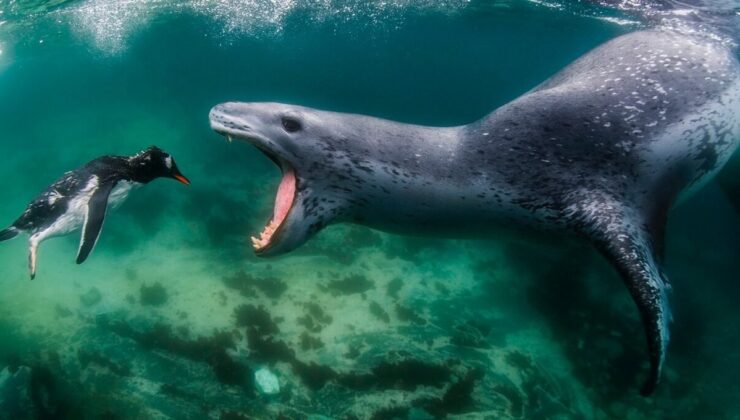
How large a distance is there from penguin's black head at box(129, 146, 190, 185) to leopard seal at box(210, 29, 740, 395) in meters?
2.09

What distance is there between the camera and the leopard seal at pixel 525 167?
2.80 metres

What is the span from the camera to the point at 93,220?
13.8 feet

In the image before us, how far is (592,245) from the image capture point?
9.70ft

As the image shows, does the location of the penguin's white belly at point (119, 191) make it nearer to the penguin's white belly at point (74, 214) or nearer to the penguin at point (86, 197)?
the penguin at point (86, 197)

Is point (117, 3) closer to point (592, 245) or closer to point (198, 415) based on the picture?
point (198, 415)

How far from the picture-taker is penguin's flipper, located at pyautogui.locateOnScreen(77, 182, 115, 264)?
13.2 ft

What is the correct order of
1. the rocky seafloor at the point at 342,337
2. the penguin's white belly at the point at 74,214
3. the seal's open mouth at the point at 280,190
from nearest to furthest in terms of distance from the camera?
the seal's open mouth at the point at 280,190, the penguin's white belly at the point at 74,214, the rocky seafloor at the point at 342,337

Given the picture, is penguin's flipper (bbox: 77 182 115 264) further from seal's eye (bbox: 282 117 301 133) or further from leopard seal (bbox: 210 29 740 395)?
seal's eye (bbox: 282 117 301 133)

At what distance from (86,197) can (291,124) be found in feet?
9.31

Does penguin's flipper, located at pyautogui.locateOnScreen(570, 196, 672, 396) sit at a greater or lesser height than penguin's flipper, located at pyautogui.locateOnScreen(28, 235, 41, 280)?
greater

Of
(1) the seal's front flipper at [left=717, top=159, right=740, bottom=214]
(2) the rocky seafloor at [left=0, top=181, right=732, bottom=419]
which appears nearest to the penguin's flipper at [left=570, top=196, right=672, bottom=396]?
(2) the rocky seafloor at [left=0, top=181, right=732, bottom=419]

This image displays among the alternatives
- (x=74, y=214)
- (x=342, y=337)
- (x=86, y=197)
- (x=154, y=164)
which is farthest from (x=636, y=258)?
(x=74, y=214)

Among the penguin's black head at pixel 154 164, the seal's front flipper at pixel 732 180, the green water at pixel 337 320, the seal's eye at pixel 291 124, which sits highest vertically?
the seal's eye at pixel 291 124

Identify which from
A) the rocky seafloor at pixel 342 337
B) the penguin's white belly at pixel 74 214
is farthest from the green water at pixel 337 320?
the penguin's white belly at pixel 74 214
